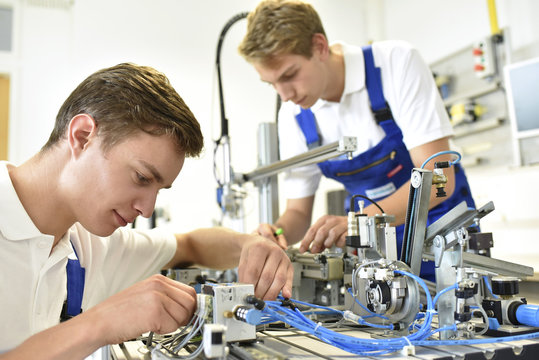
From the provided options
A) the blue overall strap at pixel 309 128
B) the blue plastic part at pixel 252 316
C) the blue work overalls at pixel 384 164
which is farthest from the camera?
the blue overall strap at pixel 309 128

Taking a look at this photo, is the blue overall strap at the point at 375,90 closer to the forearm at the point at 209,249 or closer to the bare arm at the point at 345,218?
the bare arm at the point at 345,218

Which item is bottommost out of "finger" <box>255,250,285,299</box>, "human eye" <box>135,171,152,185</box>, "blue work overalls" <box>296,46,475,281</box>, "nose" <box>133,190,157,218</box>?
"finger" <box>255,250,285,299</box>

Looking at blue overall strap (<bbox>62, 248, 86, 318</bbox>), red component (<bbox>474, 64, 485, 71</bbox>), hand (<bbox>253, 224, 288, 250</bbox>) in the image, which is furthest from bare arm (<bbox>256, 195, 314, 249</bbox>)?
red component (<bbox>474, 64, 485, 71</bbox>)

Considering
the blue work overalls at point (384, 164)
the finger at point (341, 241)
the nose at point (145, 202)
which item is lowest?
the finger at point (341, 241)

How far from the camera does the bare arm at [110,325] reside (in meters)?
0.75

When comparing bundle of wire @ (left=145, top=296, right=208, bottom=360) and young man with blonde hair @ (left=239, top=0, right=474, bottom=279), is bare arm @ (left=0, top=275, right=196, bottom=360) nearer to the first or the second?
bundle of wire @ (left=145, top=296, right=208, bottom=360)

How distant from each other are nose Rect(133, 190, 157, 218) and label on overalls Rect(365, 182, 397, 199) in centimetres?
90

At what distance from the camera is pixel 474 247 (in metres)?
0.98

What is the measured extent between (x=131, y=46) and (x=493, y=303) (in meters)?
3.25

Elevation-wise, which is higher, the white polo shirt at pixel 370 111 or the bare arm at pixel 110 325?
the white polo shirt at pixel 370 111

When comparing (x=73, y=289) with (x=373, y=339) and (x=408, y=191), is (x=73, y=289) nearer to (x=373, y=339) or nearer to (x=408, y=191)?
(x=373, y=339)

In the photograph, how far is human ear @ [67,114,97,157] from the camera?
1.00 m

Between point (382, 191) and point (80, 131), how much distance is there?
41.5 inches

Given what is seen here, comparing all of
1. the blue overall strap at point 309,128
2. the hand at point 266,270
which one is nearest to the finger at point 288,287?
the hand at point 266,270
